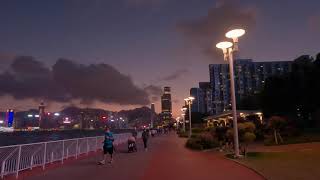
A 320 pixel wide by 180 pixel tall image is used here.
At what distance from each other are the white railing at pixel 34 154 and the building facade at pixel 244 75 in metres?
80.8

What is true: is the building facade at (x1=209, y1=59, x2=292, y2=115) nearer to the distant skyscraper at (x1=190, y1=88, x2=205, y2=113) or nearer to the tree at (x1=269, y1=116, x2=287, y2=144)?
the distant skyscraper at (x1=190, y1=88, x2=205, y2=113)

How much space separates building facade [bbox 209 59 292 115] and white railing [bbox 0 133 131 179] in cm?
8081

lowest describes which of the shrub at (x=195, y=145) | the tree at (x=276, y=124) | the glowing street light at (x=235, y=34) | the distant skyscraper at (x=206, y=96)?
the shrub at (x=195, y=145)

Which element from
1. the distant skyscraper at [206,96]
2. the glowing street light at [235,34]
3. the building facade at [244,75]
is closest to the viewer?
the glowing street light at [235,34]

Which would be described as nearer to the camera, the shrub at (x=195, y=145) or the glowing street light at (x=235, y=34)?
the glowing street light at (x=235, y=34)

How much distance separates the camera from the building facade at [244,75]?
106 metres

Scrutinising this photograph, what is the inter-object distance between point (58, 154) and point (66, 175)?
17.7 feet

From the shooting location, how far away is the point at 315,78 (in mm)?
42531

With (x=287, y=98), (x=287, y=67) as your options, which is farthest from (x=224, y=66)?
(x=287, y=98)

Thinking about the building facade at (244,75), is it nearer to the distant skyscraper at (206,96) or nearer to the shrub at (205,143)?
the distant skyscraper at (206,96)

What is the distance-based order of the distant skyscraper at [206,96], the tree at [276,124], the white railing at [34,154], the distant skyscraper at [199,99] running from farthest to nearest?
the distant skyscraper at [199,99], the distant skyscraper at [206,96], the tree at [276,124], the white railing at [34,154]

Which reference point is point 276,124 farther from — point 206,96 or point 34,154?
point 206,96

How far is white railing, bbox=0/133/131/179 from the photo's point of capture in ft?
37.9

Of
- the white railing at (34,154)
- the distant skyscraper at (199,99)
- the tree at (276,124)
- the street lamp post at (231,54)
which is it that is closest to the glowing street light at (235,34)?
the street lamp post at (231,54)
